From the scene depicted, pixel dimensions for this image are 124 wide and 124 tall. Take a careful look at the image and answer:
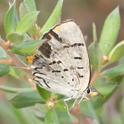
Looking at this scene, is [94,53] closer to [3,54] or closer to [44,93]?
[44,93]

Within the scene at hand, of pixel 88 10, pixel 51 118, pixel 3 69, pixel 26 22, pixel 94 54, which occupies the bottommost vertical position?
pixel 88 10

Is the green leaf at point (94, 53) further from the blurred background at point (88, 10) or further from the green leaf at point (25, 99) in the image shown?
the blurred background at point (88, 10)

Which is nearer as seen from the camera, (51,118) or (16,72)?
(51,118)

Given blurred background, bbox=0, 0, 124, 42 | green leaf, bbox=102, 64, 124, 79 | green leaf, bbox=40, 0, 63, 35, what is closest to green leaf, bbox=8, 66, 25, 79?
green leaf, bbox=40, 0, 63, 35

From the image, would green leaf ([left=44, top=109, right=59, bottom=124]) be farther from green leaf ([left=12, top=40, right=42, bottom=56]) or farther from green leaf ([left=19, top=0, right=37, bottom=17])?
green leaf ([left=19, top=0, right=37, bottom=17])

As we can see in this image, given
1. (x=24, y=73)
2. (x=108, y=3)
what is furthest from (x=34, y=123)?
(x=108, y=3)

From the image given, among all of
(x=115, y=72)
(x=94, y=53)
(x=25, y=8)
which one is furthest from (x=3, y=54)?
(x=115, y=72)
